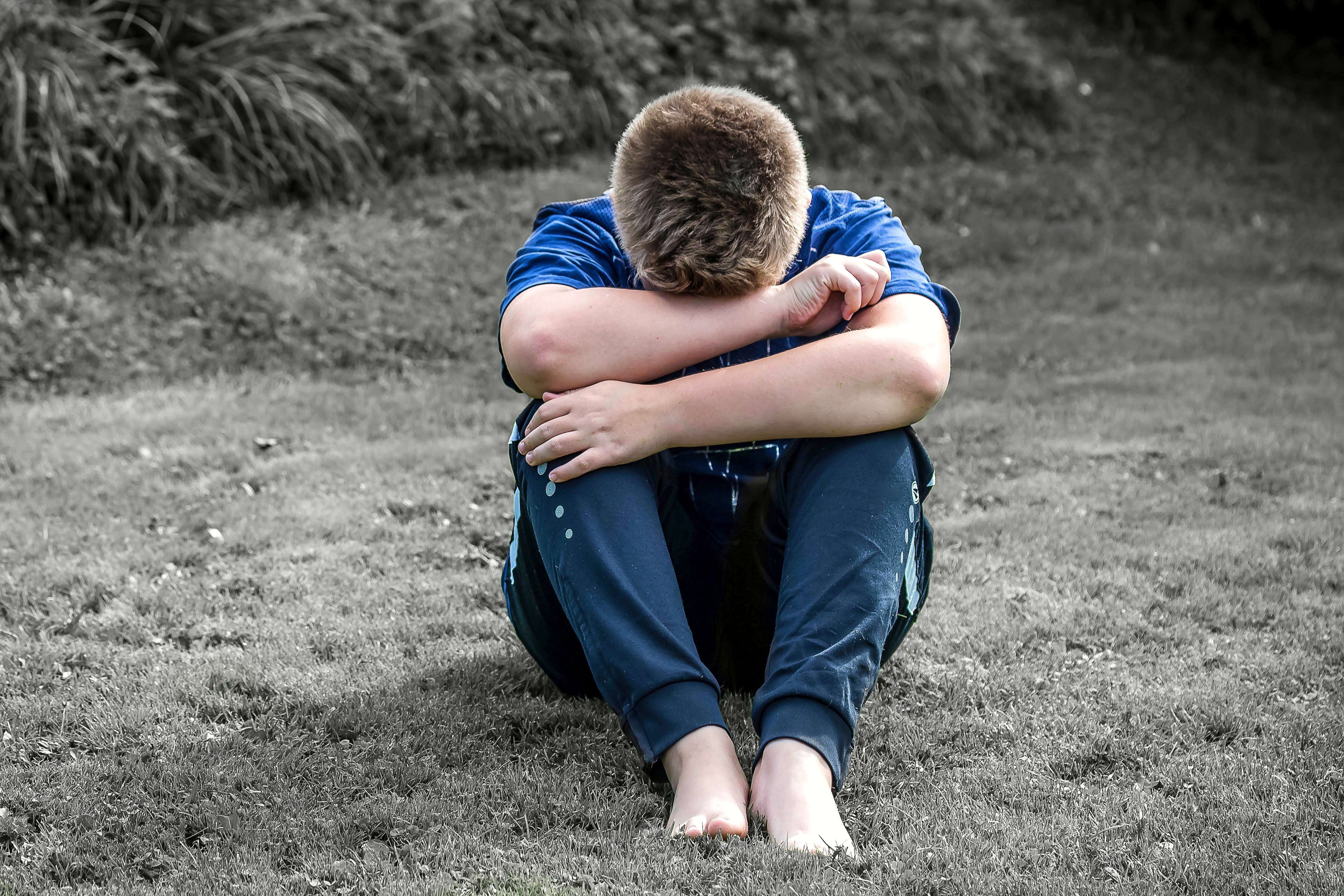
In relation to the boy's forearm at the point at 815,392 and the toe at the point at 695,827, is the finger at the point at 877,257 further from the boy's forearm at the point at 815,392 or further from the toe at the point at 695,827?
the toe at the point at 695,827

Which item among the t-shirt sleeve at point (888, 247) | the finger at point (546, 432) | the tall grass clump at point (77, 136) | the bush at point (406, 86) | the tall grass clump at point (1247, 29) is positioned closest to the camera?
the finger at point (546, 432)

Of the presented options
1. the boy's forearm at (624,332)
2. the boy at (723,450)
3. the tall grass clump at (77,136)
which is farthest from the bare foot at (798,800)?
the tall grass clump at (77,136)

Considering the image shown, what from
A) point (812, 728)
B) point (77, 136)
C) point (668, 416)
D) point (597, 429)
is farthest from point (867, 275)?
point (77, 136)

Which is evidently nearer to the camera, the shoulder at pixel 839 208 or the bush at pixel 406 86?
the shoulder at pixel 839 208

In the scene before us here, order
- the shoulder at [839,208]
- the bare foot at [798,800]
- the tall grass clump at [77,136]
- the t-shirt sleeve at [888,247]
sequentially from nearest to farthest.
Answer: the bare foot at [798,800], the t-shirt sleeve at [888,247], the shoulder at [839,208], the tall grass clump at [77,136]

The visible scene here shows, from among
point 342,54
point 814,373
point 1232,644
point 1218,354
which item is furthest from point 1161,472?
point 342,54

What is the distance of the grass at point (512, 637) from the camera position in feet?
6.73

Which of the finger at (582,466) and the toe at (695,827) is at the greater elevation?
the finger at (582,466)

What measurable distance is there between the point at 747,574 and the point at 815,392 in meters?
0.43

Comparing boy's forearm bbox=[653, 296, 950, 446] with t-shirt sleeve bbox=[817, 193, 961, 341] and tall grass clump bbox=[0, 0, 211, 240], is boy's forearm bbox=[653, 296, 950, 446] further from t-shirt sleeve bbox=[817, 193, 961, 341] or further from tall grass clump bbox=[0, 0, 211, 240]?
tall grass clump bbox=[0, 0, 211, 240]

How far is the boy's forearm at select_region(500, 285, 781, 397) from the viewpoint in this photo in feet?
7.45

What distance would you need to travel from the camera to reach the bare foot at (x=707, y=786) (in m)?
1.99

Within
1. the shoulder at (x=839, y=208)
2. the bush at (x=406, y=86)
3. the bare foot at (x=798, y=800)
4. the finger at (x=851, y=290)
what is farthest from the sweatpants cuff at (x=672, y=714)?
the bush at (x=406, y=86)

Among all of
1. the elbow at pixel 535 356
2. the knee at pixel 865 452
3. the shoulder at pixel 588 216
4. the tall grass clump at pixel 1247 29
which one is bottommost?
the tall grass clump at pixel 1247 29
